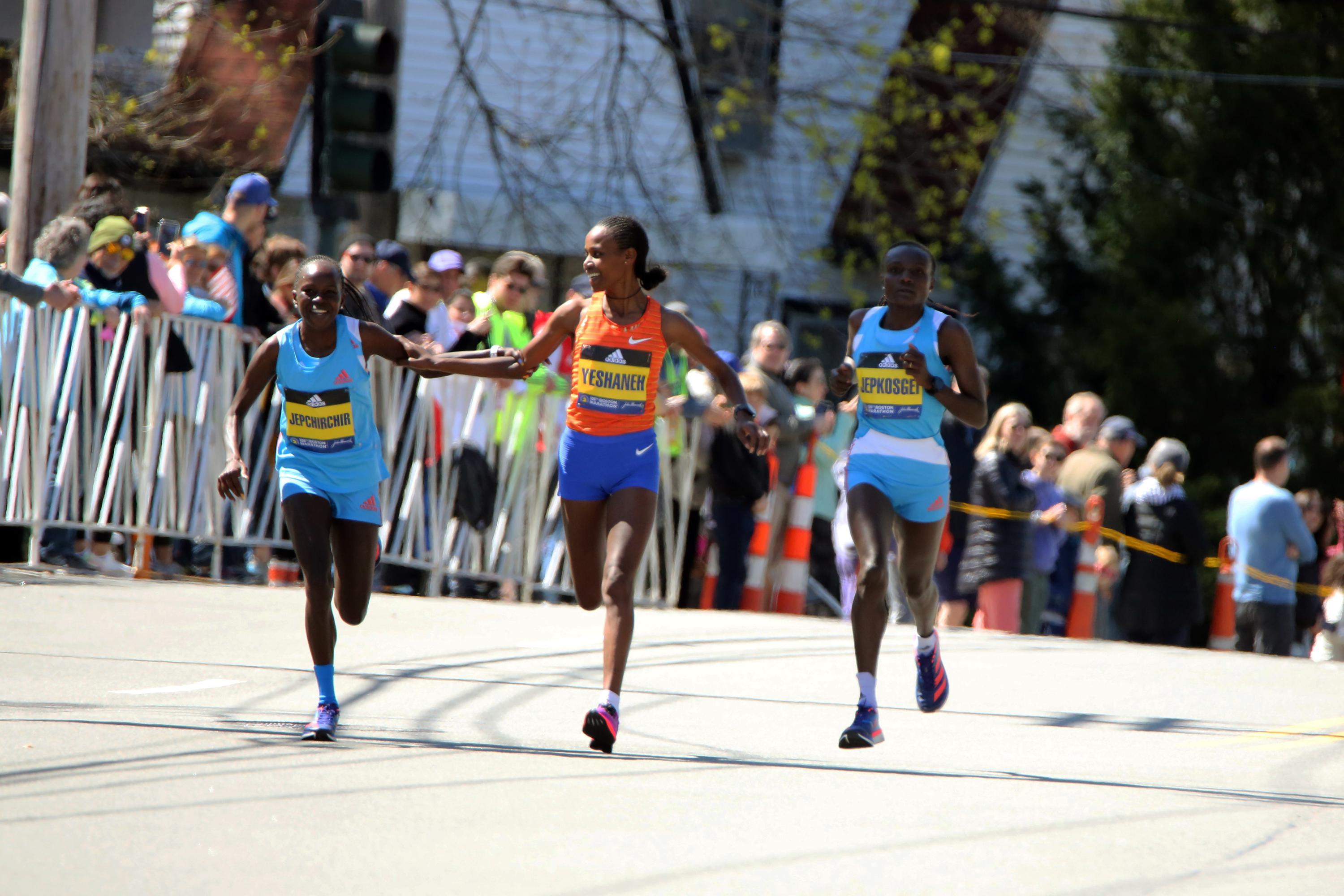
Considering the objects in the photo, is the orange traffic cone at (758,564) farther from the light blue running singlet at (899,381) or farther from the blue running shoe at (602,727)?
the blue running shoe at (602,727)

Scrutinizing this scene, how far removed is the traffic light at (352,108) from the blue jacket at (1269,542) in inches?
257

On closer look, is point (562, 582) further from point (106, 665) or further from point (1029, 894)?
point (1029, 894)

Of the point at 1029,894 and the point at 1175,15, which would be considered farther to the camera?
the point at 1175,15

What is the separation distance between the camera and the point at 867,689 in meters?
6.50

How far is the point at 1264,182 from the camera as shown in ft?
61.5

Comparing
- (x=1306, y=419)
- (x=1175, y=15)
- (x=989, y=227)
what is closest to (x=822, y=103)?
(x=989, y=227)

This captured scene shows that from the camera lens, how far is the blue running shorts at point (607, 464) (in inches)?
262

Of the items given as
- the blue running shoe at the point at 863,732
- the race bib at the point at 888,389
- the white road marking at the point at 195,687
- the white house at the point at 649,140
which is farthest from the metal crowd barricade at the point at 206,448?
the white house at the point at 649,140

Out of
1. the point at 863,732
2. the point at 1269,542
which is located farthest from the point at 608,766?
the point at 1269,542

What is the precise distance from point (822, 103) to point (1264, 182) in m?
4.91

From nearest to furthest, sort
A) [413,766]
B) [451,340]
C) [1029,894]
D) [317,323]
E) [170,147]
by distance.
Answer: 1. [1029,894]
2. [413,766]
3. [317,323]
4. [451,340]
5. [170,147]

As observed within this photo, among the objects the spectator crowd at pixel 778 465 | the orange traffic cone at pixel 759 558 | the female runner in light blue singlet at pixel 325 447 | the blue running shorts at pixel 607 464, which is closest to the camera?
the female runner in light blue singlet at pixel 325 447

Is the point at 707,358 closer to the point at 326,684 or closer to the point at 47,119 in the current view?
the point at 326,684

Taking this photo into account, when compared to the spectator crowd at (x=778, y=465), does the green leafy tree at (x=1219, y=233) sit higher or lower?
higher
